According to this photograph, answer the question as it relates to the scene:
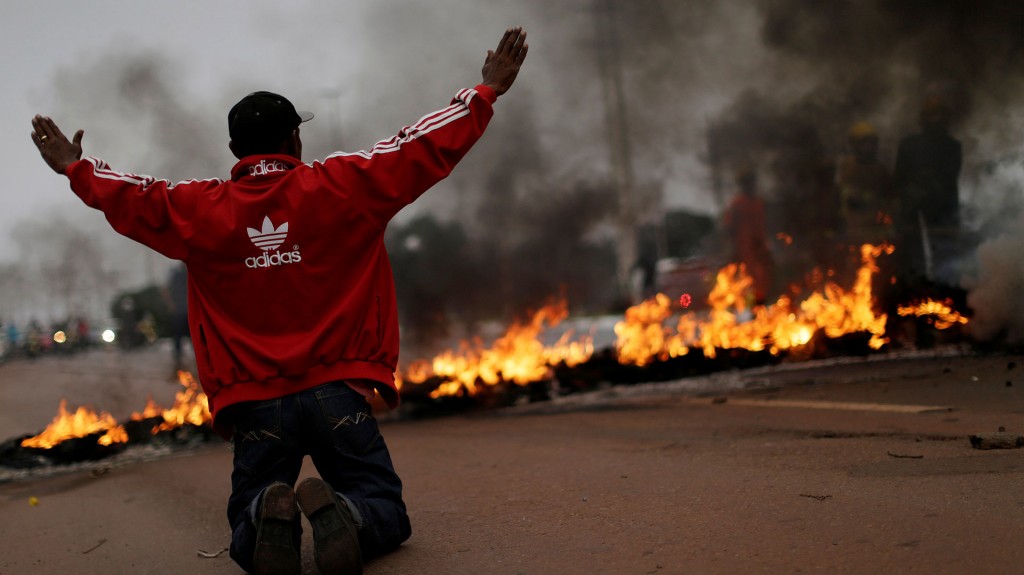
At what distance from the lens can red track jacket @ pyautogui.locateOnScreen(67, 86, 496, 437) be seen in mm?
2891

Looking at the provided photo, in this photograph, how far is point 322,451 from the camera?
296 centimetres

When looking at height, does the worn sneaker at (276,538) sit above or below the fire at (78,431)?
below

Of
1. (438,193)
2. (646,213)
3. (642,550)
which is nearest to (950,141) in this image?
(646,213)

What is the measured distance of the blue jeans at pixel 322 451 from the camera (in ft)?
9.46

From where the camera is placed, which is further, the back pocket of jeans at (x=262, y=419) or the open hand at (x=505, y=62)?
the open hand at (x=505, y=62)

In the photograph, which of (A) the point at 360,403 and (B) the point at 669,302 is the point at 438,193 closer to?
(B) the point at 669,302

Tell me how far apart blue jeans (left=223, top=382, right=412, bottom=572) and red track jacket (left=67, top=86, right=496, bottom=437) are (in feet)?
0.21

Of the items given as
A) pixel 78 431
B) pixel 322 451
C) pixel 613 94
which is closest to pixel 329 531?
pixel 322 451

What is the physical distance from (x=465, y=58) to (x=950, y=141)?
502cm

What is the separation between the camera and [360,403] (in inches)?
117

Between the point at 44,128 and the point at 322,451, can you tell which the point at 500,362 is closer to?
the point at 322,451

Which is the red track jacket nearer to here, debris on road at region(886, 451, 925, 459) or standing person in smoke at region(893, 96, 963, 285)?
debris on road at region(886, 451, 925, 459)

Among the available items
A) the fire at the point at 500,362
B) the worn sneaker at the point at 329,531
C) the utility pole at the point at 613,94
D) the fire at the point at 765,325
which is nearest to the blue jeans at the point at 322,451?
the worn sneaker at the point at 329,531

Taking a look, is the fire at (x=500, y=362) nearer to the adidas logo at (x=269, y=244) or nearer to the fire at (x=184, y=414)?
the fire at (x=184, y=414)
